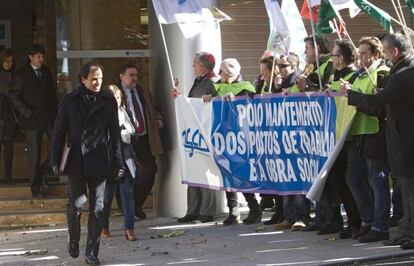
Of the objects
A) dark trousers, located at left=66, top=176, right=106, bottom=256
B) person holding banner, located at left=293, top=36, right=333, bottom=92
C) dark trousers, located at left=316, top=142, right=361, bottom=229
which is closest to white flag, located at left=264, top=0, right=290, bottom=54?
person holding banner, located at left=293, top=36, right=333, bottom=92

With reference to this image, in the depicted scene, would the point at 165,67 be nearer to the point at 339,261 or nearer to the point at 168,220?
the point at 168,220

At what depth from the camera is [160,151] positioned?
38.2ft

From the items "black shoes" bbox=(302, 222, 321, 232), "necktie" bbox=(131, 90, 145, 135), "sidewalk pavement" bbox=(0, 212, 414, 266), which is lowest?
"sidewalk pavement" bbox=(0, 212, 414, 266)

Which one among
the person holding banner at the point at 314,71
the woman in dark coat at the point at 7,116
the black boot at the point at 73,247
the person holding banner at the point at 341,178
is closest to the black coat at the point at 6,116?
the woman in dark coat at the point at 7,116

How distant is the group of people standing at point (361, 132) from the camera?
28.3 feet

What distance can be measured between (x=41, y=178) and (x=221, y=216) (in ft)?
8.37

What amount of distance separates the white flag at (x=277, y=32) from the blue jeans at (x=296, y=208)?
165 cm

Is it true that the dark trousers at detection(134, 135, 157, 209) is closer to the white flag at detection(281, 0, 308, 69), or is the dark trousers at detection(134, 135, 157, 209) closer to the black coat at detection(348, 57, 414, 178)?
the white flag at detection(281, 0, 308, 69)

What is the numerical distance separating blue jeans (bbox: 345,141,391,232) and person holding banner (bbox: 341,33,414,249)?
0.88ft

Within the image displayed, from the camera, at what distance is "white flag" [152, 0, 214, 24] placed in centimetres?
1097

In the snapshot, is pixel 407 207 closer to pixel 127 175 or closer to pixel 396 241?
pixel 396 241

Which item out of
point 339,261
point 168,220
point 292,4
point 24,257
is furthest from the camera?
point 168,220

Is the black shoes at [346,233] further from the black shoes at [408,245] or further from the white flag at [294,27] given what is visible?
the white flag at [294,27]

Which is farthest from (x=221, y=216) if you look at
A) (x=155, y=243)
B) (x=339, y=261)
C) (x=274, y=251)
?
(x=339, y=261)
